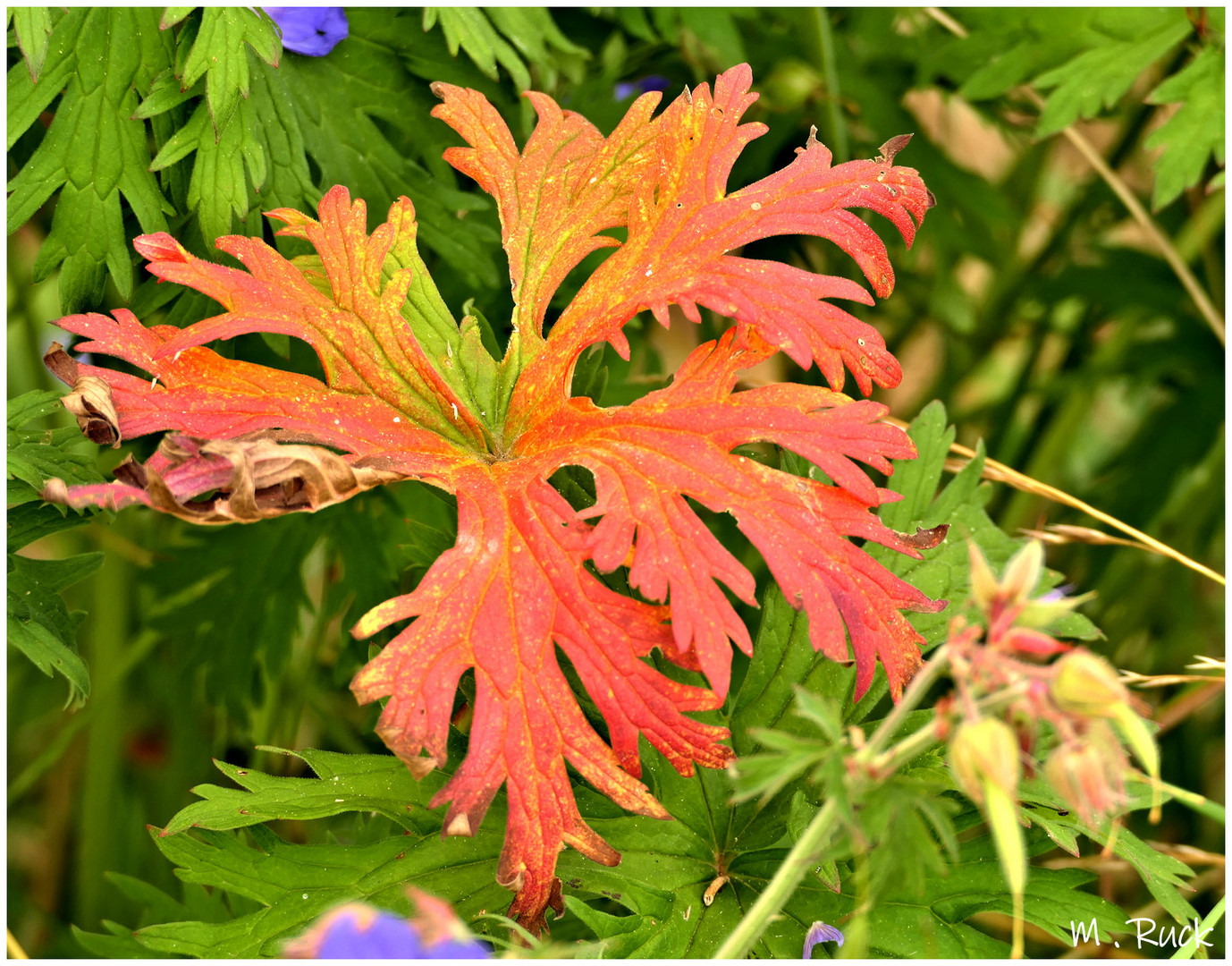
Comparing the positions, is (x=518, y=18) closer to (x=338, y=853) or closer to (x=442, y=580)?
(x=442, y=580)

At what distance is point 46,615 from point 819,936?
51 cm

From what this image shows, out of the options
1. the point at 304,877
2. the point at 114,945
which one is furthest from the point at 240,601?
the point at 304,877

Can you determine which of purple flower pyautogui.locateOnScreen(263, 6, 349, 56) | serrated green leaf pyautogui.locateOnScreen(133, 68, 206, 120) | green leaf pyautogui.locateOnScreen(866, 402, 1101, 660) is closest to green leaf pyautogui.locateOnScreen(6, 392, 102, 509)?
serrated green leaf pyautogui.locateOnScreen(133, 68, 206, 120)

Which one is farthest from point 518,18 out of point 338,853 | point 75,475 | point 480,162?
point 338,853

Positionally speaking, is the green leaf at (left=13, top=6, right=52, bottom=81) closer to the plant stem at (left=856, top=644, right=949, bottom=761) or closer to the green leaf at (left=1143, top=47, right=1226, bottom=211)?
the plant stem at (left=856, top=644, right=949, bottom=761)

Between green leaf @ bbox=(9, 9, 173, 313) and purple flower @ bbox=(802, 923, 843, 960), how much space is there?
585mm

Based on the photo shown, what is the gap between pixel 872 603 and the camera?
543mm

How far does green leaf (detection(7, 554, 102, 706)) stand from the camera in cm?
64

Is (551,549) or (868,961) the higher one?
(551,549)

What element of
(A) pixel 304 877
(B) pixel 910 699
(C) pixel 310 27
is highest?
(C) pixel 310 27

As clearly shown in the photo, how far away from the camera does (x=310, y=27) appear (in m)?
0.76

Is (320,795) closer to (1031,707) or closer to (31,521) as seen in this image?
(31,521)

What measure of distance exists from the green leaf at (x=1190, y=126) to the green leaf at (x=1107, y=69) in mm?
42

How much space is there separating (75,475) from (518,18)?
474 millimetres
